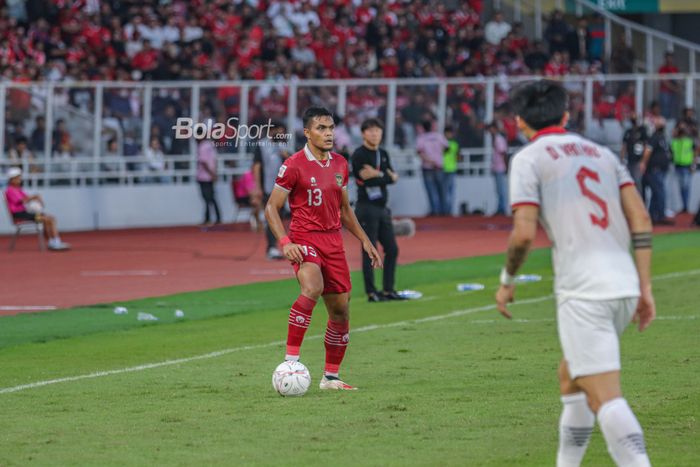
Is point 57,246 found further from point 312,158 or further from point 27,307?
point 312,158

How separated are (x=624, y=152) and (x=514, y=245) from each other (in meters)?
25.2

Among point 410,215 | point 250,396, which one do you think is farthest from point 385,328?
point 410,215

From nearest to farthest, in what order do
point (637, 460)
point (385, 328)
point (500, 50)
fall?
point (637, 460)
point (385, 328)
point (500, 50)

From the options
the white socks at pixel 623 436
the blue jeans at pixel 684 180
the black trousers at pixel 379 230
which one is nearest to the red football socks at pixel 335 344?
the white socks at pixel 623 436

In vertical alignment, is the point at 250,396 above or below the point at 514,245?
below

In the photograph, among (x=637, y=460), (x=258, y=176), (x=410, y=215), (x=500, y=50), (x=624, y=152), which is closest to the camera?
(x=637, y=460)

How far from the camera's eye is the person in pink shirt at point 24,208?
88.4 feet

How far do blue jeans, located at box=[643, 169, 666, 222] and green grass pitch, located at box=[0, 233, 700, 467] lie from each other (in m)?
13.5

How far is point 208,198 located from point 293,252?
21680mm

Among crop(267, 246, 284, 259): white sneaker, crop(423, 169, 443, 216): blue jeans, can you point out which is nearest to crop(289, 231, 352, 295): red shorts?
crop(267, 246, 284, 259): white sneaker

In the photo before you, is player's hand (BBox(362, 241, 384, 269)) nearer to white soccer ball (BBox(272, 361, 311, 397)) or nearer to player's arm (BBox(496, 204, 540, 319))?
white soccer ball (BBox(272, 361, 311, 397))

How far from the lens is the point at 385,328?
1602 centimetres

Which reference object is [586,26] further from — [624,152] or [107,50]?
[107,50]

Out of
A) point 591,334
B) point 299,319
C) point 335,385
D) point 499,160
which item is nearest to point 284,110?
point 499,160
